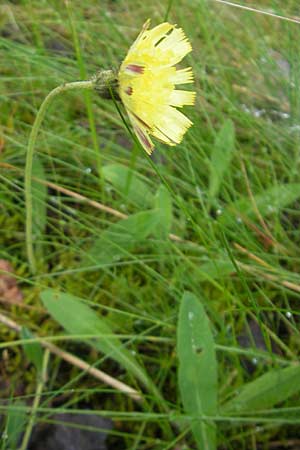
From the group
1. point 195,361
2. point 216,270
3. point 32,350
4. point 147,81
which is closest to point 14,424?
point 32,350

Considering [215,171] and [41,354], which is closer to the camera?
[41,354]

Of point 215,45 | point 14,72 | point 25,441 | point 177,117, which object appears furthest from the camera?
point 215,45

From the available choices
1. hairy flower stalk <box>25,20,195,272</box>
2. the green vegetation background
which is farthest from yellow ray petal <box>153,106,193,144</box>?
the green vegetation background

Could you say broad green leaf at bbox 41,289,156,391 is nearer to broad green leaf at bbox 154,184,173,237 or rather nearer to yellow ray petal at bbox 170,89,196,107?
broad green leaf at bbox 154,184,173,237

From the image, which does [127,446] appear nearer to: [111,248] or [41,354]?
[41,354]

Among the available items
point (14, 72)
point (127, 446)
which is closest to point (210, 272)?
point (127, 446)
